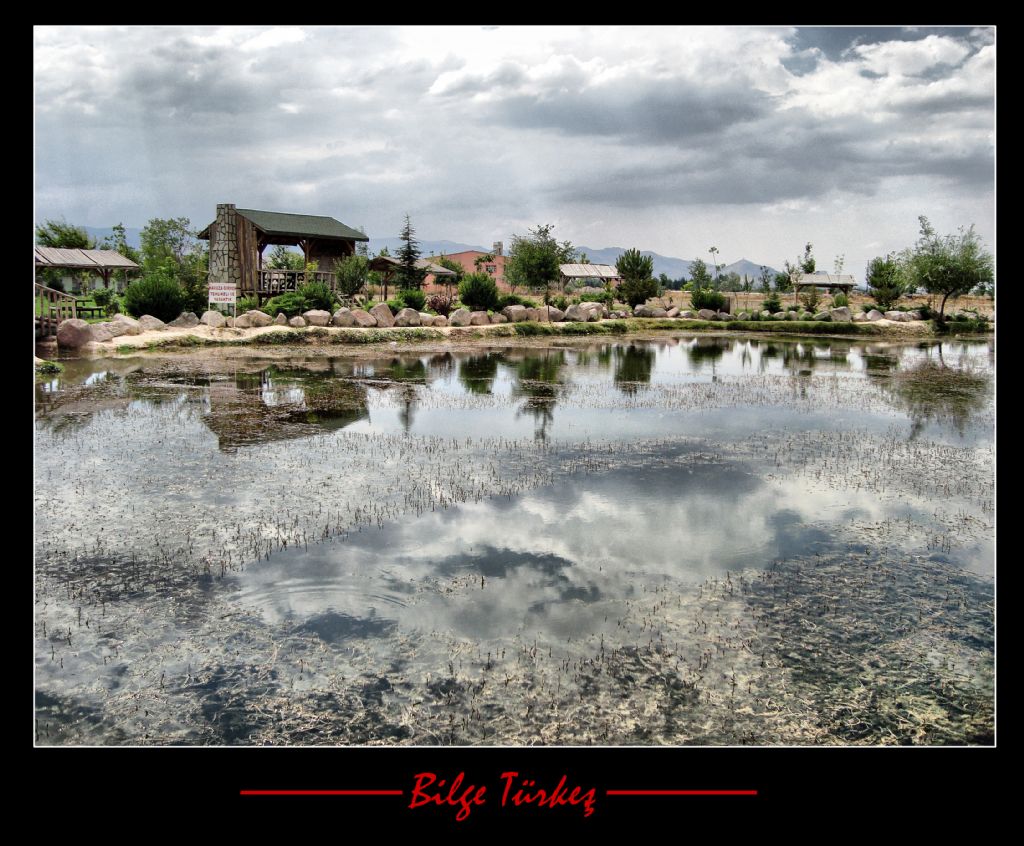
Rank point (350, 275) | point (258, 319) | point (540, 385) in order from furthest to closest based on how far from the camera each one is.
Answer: point (350, 275) < point (258, 319) < point (540, 385)

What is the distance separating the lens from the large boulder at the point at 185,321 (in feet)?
119

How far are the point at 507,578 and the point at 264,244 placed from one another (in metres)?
47.5

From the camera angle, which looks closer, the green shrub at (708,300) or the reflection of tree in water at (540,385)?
the reflection of tree in water at (540,385)

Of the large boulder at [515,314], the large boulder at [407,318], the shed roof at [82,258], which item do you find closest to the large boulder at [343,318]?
the large boulder at [407,318]

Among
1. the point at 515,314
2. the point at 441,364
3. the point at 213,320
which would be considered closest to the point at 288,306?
the point at 213,320

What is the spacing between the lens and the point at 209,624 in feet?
24.4

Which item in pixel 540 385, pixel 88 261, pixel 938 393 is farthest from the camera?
pixel 88 261

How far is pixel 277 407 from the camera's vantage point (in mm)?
19531

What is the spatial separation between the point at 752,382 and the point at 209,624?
2198 cm

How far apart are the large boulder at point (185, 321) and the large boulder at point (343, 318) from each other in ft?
20.9

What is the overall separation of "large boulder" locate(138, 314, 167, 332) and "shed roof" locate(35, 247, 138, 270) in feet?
63.4

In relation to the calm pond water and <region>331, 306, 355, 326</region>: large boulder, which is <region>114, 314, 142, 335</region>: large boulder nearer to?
<region>331, 306, 355, 326</region>: large boulder

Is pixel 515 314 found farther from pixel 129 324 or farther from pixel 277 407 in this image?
pixel 277 407

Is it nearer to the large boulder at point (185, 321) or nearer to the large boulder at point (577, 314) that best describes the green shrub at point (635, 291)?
the large boulder at point (577, 314)
